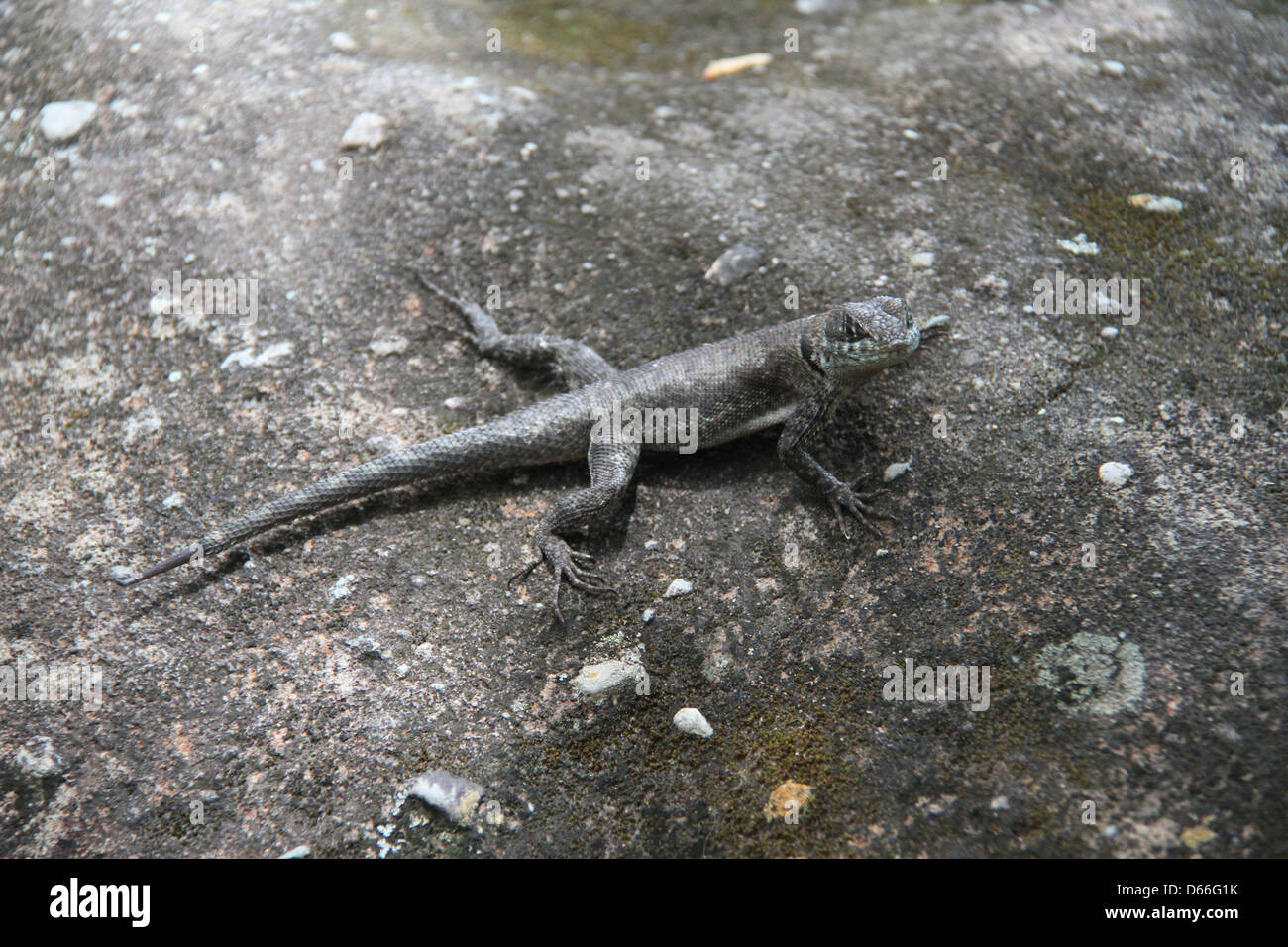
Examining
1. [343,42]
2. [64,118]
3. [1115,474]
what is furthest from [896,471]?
[64,118]

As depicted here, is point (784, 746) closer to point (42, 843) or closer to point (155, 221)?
point (42, 843)

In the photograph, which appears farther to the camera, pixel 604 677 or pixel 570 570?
pixel 570 570

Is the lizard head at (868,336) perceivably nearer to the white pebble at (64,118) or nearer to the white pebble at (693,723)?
the white pebble at (693,723)

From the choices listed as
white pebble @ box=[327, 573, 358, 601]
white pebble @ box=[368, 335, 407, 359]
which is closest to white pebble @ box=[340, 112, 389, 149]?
white pebble @ box=[368, 335, 407, 359]

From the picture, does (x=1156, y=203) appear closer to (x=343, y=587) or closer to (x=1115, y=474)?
(x=1115, y=474)

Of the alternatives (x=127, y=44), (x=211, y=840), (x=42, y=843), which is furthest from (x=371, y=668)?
(x=127, y=44)

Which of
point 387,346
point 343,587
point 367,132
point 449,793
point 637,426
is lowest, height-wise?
point 449,793
